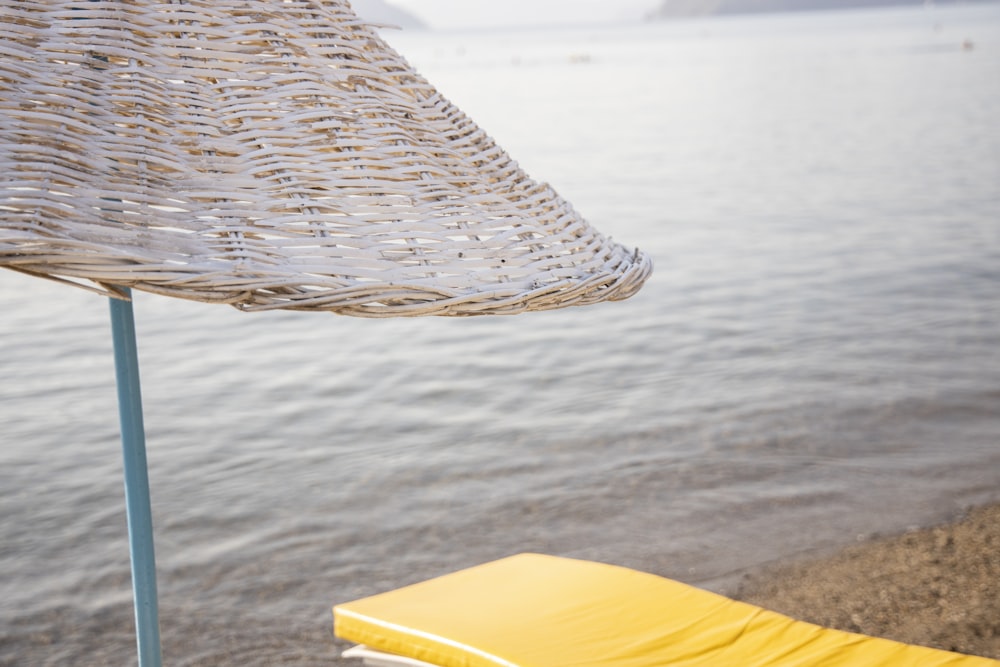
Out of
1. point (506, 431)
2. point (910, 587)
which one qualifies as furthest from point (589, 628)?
point (506, 431)

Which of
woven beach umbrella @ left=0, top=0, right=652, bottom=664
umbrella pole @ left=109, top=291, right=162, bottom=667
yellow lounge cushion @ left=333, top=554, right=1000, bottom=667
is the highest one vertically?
woven beach umbrella @ left=0, top=0, right=652, bottom=664

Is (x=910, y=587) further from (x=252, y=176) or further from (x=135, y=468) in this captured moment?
(x=252, y=176)

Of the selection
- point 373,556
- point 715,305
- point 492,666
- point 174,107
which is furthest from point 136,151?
point 715,305

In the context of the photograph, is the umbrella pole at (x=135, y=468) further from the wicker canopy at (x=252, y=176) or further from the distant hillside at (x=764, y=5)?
the distant hillside at (x=764, y=5)

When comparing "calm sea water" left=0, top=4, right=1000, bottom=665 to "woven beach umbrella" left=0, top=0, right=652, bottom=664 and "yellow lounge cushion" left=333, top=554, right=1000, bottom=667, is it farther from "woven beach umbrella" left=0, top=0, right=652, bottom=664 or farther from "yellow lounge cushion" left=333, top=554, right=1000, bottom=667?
"woven beach umbrella" left=0, top=0, right=652, bottom=664

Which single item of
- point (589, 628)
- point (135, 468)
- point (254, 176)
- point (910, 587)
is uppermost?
point (254, 176)

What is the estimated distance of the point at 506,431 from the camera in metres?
5.44

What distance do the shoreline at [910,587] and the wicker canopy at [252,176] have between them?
2.49 meters

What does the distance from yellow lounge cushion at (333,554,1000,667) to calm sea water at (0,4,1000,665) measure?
1.31 meters

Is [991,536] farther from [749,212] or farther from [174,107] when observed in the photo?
[749,212]

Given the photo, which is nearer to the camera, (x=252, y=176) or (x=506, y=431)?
(x=252, y=176)

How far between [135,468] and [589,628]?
1061mm

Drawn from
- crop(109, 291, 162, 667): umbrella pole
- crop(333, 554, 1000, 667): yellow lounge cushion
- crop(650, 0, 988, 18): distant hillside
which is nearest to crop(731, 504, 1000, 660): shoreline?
crop(333, 554, 1000, 667): yellow lounge cushion

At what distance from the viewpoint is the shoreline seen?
3.24 meters
